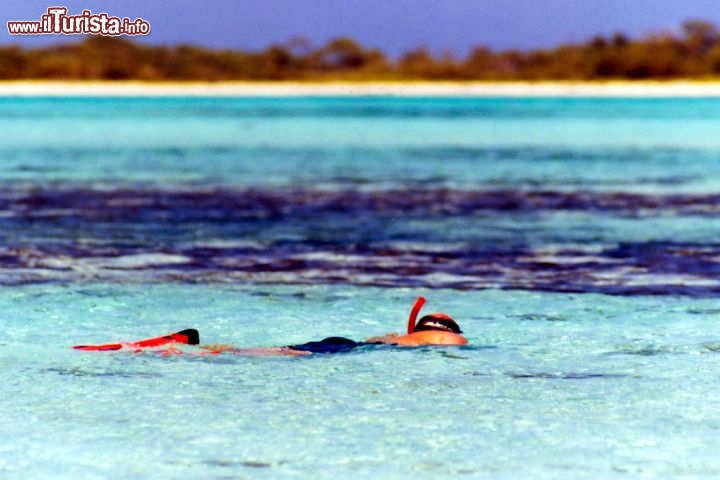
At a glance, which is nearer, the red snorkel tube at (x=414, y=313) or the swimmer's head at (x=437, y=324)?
the red snorkel tube at (x=414, y=313)

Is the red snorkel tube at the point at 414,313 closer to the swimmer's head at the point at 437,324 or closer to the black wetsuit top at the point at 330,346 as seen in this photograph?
the swimmer's head at the point at 437,324

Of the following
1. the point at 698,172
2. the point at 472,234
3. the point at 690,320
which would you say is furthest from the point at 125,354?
the point at 698,172

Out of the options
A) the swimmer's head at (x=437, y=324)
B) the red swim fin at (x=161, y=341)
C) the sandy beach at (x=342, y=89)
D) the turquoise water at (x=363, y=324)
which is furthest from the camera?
the sandy beach at (x=342, y=89)

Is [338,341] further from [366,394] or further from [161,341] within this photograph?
[366,394]

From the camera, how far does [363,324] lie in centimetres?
1055

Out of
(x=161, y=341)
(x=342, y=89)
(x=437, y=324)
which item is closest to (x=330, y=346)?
(x=437, y=324)

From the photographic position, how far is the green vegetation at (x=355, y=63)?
139 metres

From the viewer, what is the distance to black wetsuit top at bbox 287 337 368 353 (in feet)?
30.3

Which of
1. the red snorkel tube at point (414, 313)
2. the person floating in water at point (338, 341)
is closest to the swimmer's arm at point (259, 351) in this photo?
the person floating in water at point (338, 341)

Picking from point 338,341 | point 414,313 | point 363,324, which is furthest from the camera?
point 363,324

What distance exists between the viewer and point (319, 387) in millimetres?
8258

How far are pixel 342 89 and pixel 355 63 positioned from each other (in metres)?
12.4

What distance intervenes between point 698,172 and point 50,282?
17.6 meters

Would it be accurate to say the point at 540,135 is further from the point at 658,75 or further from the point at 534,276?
the point at 658,75
